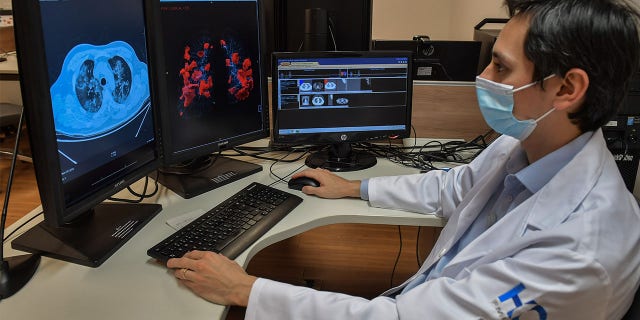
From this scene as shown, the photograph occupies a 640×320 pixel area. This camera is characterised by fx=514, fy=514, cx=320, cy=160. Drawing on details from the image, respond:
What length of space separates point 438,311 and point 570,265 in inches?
9.5

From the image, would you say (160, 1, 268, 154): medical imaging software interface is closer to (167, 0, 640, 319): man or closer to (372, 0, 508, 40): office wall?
(167, 0, 640, 319): man

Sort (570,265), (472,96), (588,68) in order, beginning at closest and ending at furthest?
→ (570,265) < (588,68) < (472,96)

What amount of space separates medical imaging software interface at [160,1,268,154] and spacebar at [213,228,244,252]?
40 cm

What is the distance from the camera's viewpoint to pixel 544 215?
37.2 inches

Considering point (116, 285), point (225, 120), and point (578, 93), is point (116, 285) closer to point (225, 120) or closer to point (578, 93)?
point (225, 120)

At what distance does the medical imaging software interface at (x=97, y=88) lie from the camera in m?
1.03

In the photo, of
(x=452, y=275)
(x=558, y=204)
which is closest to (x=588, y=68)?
(x=558, y=204)

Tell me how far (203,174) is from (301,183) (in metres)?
0.32

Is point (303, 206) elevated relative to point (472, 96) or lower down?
lower down

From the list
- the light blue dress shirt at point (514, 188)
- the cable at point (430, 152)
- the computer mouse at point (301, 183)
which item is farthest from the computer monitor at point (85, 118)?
the cable at point (430, 152)

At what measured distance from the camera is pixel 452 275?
1064 mm

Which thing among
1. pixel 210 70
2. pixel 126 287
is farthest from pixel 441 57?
pixel 126 287

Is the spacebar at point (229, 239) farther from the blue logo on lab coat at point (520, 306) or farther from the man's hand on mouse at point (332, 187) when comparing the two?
the blue logo on lab coat at point (520, 306)

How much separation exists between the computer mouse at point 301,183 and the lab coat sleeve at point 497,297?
56 centimetres
